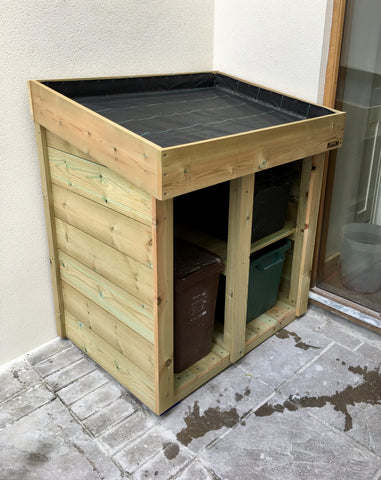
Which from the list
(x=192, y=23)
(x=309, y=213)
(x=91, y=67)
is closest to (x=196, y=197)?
(x=309, y=213)

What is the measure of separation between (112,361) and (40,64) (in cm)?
138

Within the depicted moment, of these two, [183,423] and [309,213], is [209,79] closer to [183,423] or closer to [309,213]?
[309,213]

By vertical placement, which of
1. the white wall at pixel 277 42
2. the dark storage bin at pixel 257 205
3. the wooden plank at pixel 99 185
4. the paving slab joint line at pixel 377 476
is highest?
the white wall at pixel 277 42

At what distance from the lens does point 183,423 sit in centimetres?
194

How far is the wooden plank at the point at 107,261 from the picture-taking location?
177 cm

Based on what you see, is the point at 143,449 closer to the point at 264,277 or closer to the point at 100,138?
the point at 264,277

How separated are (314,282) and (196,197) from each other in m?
0.93

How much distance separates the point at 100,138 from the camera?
162 cm

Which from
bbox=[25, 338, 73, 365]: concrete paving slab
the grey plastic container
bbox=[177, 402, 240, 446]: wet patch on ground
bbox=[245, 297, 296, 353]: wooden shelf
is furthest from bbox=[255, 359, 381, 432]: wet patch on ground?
bbox=[25, 338, 73, 365]: concrete paving slab

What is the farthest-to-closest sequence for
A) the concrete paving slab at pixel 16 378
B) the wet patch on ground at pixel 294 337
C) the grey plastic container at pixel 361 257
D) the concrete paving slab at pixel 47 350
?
the grey plastic container at pixel 361 257
the wet patch on ground at pixel 294 337
the concrete paving slab at pixel 47 350
the concrete paving slab at pixel 16 378

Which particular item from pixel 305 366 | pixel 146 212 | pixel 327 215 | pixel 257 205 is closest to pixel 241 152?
pixel 146 212

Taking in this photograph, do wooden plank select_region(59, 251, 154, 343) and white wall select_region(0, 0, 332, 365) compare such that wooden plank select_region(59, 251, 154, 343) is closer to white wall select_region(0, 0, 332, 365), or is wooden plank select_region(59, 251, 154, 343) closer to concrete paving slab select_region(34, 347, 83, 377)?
white wall select_region(0, 0, 332, 365)

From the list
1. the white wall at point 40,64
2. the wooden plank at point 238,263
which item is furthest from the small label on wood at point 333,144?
the white wall at point 40,64

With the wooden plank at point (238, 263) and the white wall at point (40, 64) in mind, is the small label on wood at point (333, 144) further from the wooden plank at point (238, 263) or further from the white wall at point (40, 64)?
the white wall at point (40, 64)
